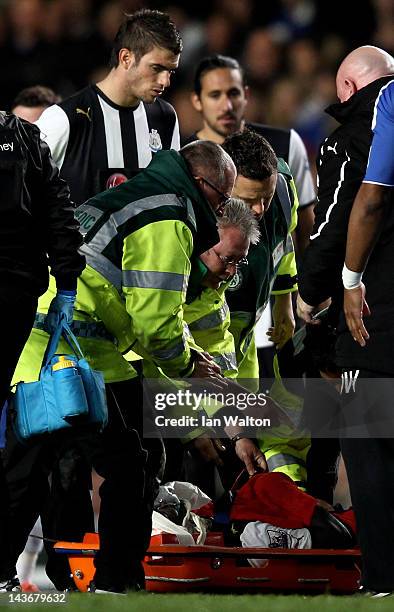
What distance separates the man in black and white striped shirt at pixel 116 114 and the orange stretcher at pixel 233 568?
1737 mm

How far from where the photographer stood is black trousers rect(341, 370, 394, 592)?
4336 millimetres

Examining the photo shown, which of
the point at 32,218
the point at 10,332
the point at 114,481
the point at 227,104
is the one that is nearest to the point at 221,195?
the point at 32,218

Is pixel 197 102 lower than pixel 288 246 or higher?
higher

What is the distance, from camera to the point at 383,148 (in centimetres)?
423

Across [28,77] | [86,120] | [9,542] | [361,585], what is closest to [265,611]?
[361,585]

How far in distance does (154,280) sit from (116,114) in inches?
65.3

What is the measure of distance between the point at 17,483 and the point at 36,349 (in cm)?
45

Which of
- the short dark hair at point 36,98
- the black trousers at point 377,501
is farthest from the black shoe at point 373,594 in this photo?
the short dark hair at point 36,98

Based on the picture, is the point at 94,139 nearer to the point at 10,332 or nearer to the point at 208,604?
the point at 10,332

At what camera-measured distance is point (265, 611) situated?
363cm

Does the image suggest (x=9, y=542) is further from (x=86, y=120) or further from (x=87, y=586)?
(x=86, y=120)

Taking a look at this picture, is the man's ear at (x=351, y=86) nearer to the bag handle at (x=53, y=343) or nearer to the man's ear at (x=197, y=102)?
the bag handle at (x=53, y=343)

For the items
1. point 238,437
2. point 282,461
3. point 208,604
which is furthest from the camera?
point 282,461

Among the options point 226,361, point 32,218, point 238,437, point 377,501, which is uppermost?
point 32,218
